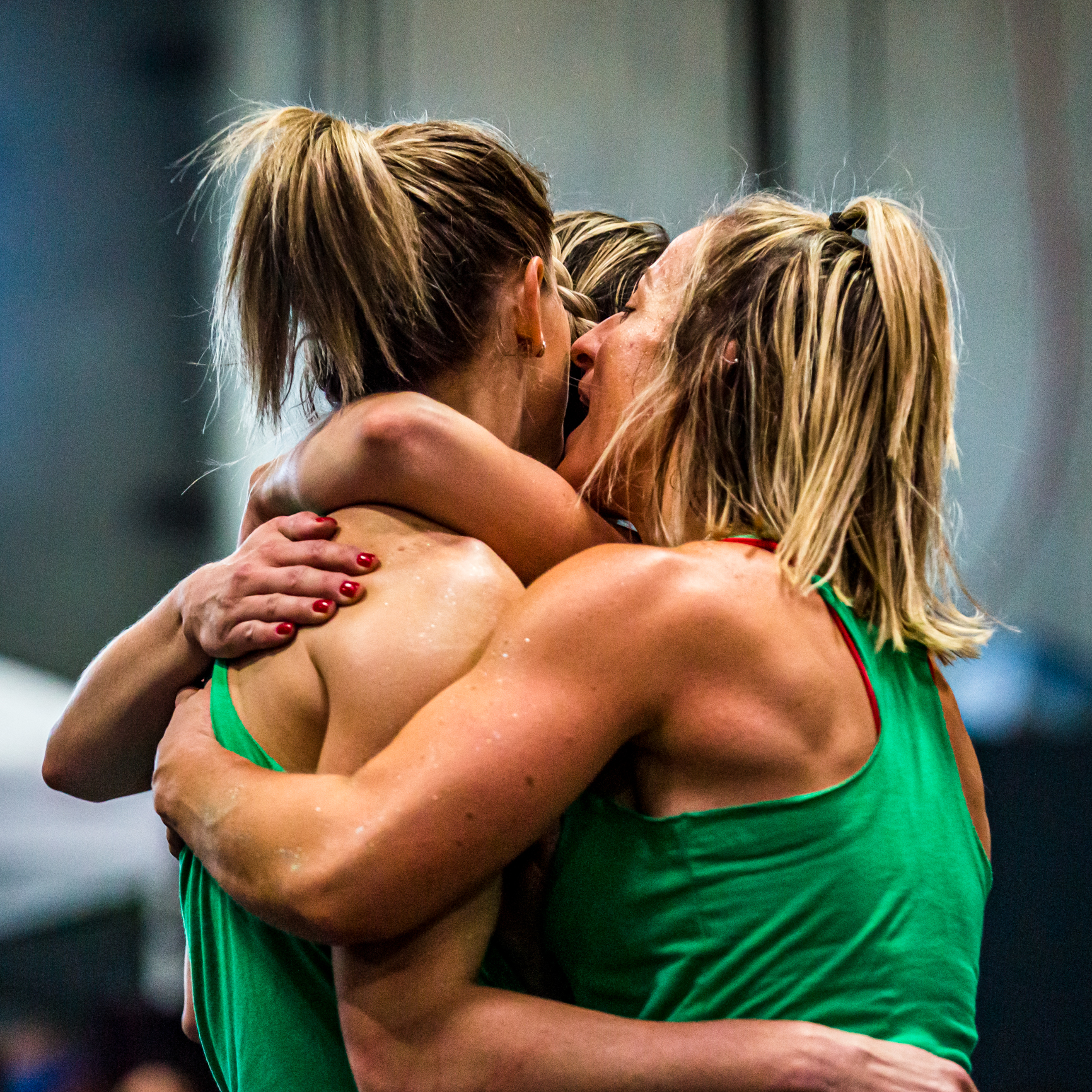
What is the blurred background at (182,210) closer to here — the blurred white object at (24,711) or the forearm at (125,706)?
the blurred white object at (24,711)

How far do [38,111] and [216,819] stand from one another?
7.05 feet

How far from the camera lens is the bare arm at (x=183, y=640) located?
90 cm

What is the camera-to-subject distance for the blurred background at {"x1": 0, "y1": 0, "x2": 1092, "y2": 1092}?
222 centimetres

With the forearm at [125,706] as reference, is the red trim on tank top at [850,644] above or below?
above

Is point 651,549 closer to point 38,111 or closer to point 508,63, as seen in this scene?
point 508,63

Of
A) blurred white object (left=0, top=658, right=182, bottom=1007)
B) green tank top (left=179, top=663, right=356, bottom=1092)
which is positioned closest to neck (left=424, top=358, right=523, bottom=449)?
green tank top (left=179, top=663, right=356, bottom=1092)

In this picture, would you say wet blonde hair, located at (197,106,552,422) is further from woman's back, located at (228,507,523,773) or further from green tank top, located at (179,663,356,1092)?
green tank top, located at (179,663,356,1092)

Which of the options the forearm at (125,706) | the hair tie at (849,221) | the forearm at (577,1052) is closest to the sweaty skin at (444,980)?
the forearm at (577,1052)

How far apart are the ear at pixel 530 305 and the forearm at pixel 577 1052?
58 cm

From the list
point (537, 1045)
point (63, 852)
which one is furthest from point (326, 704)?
point (63, 852)

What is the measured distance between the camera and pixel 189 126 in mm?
2473

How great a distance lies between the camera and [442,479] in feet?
2.95

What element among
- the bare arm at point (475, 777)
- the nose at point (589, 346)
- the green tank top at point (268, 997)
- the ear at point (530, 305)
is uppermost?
the ear at point (530, 305)

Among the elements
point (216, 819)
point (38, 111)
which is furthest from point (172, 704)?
point (38, 111)
